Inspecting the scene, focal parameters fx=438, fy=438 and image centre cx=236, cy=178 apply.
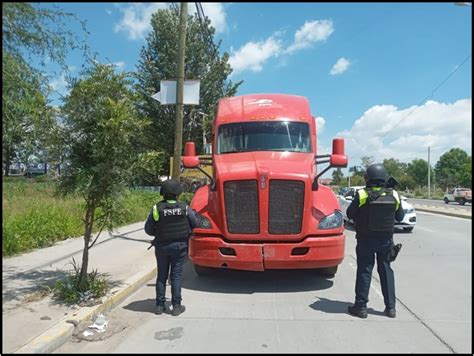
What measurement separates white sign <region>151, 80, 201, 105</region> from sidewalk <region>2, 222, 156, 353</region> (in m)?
3.64

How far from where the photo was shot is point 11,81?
505cm

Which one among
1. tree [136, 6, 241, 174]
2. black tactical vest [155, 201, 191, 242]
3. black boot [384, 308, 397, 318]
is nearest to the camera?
black boot [384, 308, 397, 318]

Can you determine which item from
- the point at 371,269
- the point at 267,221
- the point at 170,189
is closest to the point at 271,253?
the point at 267,221

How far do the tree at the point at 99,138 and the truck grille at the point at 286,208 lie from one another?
223 centimetres

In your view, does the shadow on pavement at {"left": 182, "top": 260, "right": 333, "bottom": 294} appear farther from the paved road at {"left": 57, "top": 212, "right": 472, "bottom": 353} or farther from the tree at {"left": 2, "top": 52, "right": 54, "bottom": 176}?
the tree at {"left": 2, "top": 52, "right": 54, "bottom": 176}

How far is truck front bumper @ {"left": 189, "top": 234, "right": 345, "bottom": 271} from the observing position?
265 inches

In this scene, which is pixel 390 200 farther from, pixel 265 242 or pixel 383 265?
pixel 265 242

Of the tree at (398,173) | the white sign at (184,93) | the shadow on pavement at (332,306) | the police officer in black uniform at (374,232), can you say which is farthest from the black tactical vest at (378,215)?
the tree at (398,173)

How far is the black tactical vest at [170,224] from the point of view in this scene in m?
5.85

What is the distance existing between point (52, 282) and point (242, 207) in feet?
10.6

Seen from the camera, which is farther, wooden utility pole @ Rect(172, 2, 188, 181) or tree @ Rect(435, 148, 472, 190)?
tree @ Rect(435, 148, 472, 190)

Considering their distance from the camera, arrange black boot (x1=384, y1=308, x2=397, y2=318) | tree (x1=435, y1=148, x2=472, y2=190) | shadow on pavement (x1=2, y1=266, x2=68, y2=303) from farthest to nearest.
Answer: tree (x1=435, y1=148, x2=472, y2=190) → shadow on pavement (x1=2, y1=266, x2=68, y2=303) → black boot (x1=384, y1=308, x2=397, y2=318)

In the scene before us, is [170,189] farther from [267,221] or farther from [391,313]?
[391,313]

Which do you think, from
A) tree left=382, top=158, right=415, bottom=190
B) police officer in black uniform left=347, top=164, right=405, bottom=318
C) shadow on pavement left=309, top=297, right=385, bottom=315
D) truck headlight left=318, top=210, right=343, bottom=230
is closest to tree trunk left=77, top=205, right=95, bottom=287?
shadow on pavement left=309, top=297, right=385, bottom=315
